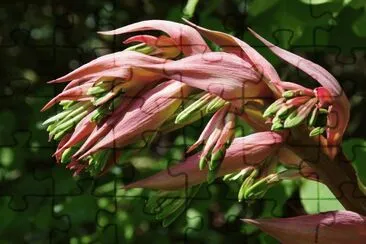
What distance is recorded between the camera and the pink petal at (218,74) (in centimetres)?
68

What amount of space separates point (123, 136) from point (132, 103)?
23 millimetres

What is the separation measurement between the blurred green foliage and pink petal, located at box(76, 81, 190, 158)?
0.62 m

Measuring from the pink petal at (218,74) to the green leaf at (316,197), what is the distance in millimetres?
536

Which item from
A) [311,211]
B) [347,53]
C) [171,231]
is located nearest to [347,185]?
[311,211]

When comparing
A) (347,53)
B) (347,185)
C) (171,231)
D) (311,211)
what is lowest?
(171,231)

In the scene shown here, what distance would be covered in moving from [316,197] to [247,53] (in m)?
0.58

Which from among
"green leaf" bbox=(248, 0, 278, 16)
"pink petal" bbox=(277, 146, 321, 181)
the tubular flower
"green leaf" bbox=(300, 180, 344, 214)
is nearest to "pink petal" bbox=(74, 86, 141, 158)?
the tubular flower

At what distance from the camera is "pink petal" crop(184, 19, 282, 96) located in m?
0.69

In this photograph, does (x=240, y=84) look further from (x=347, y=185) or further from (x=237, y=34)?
(x=237, y=34)

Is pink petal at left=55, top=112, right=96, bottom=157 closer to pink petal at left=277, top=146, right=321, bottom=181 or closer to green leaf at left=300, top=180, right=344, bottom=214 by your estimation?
pink petal at left=277, top=146, right=321, bottom=181

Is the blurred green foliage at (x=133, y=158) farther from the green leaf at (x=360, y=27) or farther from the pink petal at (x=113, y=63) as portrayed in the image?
the pink petal at (x=113, y=63)

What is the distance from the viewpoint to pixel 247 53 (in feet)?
2.32

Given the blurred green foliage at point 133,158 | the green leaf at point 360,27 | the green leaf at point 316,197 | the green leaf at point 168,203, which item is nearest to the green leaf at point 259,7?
the blurred green foliage at point 133,158

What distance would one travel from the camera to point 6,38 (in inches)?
73.3
